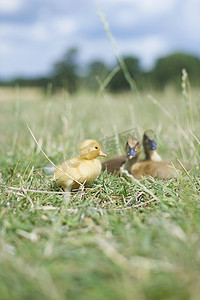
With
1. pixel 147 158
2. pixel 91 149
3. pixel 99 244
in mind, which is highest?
pixel 91 149

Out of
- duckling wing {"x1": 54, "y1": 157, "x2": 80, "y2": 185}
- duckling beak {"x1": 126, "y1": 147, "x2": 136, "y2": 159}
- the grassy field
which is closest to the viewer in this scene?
the grassy field

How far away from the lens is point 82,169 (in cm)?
188

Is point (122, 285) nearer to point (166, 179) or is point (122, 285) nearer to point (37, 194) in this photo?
point (37, 194)

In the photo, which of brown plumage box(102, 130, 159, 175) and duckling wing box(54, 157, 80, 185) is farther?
brown plumage box(102, 130, 159, 175)

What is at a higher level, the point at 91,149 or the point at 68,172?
the point at 91,149

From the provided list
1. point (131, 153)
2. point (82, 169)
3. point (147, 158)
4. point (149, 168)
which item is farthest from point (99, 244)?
point (147, 158)

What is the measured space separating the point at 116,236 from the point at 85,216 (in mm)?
298

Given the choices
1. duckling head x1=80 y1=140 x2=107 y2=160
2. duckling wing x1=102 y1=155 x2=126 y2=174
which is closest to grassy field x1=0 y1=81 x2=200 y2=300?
duckling head x1=80 y1=140 x2=107 y2=160

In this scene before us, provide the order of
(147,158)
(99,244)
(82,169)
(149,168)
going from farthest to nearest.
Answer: (147,158)
(149,168)
(82,169)
(99,244)

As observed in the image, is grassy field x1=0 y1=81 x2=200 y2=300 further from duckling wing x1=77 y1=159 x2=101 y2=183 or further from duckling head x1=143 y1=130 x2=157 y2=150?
duckling head x1=143 y1=130 x2=157 y2=150

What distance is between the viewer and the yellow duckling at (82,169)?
187 centimetres

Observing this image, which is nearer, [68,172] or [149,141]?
[68,172]

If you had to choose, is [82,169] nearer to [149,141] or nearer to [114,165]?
[114,165]

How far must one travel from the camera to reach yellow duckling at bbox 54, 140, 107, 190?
1.87m
